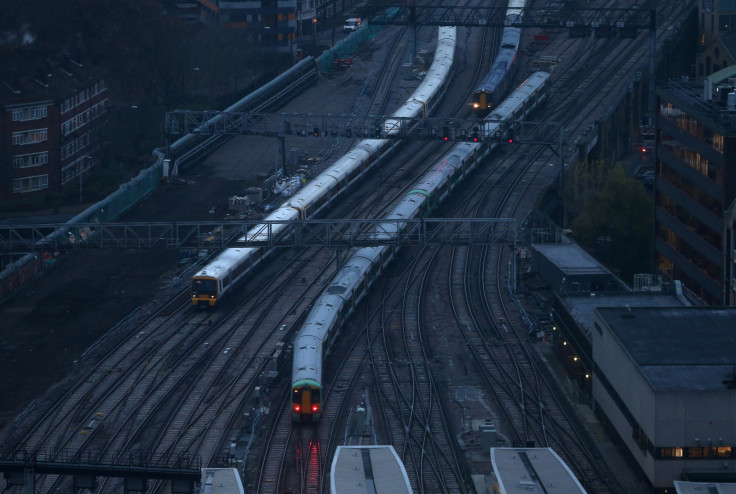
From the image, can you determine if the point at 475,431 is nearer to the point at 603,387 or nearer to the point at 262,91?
the point at 603,387

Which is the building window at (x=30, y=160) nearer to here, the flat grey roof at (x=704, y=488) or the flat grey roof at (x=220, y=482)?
the flat grey roof at (x=220, y=482)

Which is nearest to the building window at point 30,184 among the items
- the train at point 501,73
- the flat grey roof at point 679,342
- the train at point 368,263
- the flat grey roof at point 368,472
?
the train at point 368,263

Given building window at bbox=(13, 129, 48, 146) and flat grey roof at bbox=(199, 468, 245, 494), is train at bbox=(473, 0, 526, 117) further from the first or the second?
flat grey roof at bbox=(199, 468, 245, 494)

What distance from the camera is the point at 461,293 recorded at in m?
58.1

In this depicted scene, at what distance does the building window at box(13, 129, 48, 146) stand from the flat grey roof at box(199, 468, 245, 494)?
41.9m

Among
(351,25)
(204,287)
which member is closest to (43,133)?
(204,287)

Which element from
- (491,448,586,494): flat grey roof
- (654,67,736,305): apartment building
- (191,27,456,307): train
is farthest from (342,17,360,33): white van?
(491,448,586,494): flat grey roof

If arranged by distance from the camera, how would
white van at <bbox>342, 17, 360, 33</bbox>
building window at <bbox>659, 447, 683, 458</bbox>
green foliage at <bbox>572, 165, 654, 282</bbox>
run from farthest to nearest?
white van at <bbox>342, 17, 360, 33</bbox>
green foliage at <bbox>572, 165, 654, 282</bbox>
building window at <bbox>659, 447, 683, 458</bbox>

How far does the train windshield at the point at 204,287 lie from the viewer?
54.6m

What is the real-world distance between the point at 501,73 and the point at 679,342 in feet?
156

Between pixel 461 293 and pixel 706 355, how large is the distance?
19.1 metres

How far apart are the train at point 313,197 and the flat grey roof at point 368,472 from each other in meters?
18.6

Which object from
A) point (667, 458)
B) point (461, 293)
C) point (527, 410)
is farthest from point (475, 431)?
point (461, 293)

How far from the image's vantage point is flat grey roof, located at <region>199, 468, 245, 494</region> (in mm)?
33688
